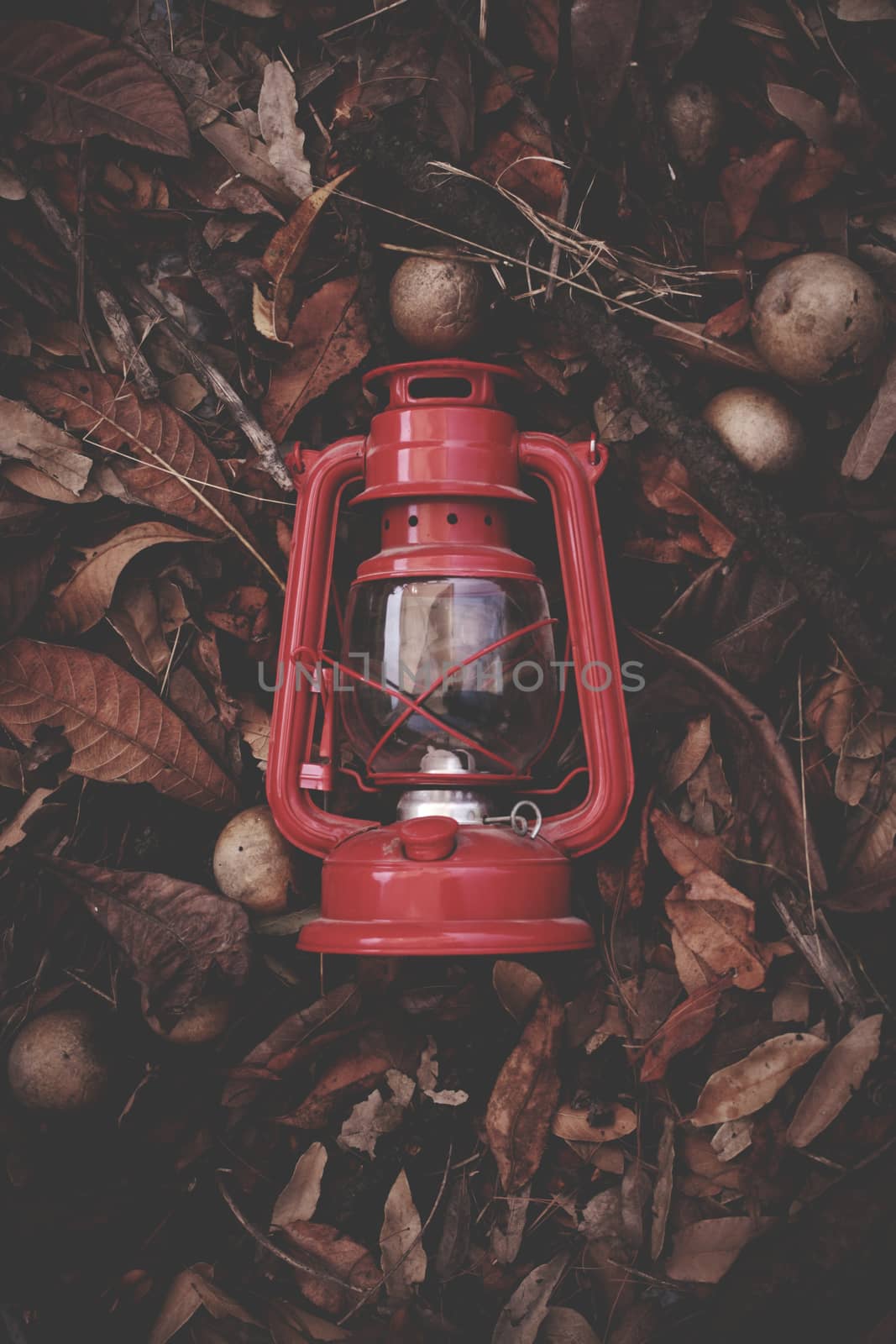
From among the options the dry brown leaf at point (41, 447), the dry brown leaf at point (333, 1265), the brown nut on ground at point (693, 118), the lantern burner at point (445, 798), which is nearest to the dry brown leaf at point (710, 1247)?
the dry brown leaf at point (333, 1265)

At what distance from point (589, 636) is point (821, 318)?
54 cm

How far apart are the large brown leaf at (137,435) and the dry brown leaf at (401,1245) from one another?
1.08m

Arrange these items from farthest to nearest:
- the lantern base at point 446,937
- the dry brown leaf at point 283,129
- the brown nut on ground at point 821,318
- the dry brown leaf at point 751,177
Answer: the dry brown leaf at point 283,129
the dry brown leaf at point 751,177
the brown nut on ground at point 821,318
the lantern base at point 446,937

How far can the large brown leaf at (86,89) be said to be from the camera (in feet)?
5.30

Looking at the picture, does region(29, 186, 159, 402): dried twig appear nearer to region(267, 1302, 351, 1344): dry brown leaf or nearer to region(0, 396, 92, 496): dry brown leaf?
region(0, 396, 92, 496): dry brown leaf

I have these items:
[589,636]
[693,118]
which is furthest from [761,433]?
[693,118]

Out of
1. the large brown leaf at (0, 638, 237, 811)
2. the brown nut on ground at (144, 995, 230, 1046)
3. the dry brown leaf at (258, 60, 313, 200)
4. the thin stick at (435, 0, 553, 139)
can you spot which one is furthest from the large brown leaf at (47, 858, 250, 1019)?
Answer: the thin stick at (435, 0, 553, 139)

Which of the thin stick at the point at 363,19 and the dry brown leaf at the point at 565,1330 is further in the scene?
the thin stick at the point at 363,19

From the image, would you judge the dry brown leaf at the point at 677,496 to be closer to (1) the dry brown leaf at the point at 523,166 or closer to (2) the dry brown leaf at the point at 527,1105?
(1) the dry brown leaf at the point at 523,166

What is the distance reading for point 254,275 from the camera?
5.47 feet

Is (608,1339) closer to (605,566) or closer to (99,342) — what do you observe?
(605,566)

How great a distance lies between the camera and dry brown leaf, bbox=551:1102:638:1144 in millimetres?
1530

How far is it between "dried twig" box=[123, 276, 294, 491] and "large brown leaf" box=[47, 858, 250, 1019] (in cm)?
67

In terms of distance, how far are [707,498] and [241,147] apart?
0.93 metres
